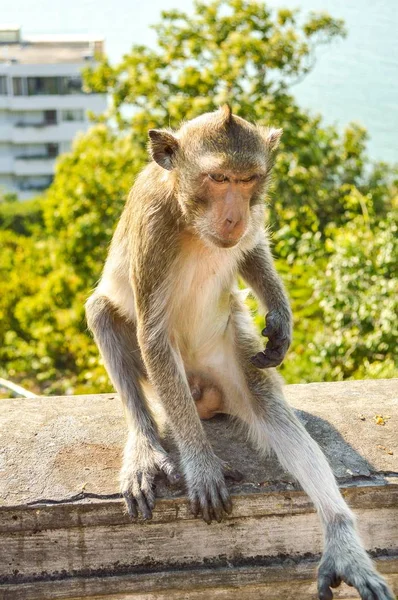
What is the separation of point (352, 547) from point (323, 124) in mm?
8537

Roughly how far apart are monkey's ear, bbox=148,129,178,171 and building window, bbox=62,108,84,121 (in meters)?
39.0

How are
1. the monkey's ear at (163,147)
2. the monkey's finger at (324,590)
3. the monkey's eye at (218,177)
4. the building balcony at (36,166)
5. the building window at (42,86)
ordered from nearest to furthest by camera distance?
1. the monkey's finger at (324,590)
2. the monkey's eye at (218,177)
3. the monkey's ear at (163,147)
4. the building window at (42,86)
5. the building balcony at (36,166)

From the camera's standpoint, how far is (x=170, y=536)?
3127 millimetres

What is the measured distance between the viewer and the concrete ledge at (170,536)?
10.0 ft

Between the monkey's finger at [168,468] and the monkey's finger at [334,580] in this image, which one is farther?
the monkey's finger at [168,468]

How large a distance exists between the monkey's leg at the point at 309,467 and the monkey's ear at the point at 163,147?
82 centimetres

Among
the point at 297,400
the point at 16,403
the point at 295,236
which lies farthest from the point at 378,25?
the point at 16,403

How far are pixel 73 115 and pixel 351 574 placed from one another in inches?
1599

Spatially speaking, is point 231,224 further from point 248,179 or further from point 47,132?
point 47,132

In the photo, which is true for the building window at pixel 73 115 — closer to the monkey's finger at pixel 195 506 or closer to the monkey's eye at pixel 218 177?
the monkey's eye at pixel 218 177

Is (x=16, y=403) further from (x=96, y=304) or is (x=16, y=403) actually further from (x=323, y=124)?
(x=323, y=124)

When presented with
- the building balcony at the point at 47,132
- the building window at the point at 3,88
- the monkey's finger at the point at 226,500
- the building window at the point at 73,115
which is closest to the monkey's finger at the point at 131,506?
the monkey's finger at the point at 226,500

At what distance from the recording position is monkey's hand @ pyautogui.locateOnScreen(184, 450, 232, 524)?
3055mm

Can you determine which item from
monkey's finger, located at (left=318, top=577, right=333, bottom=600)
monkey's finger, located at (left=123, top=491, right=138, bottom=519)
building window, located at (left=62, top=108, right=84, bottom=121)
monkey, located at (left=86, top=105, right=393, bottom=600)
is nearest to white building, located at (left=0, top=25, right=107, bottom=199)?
building window, located at (left=62, top=108, right=84, bottom=121)
